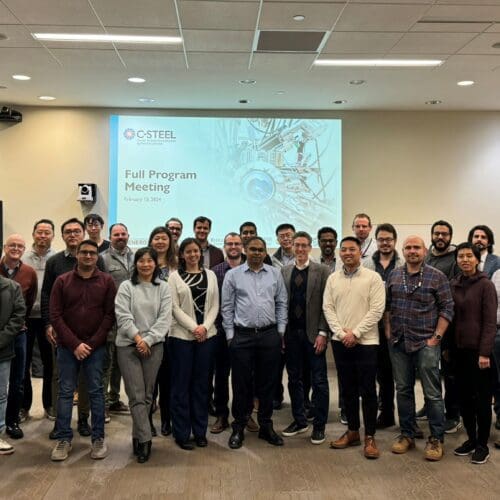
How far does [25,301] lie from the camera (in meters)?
3.96

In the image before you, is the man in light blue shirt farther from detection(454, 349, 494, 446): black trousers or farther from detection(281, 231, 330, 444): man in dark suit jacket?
detection(454, 349, 494, 446): black trousers

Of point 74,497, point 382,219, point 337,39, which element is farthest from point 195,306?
point 382,219

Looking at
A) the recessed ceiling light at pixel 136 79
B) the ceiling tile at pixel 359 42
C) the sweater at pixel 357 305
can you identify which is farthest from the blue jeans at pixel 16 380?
the ceiling tile at pixel 359 42

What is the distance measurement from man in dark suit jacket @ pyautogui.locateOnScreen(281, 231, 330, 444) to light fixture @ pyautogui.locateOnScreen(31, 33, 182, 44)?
8.14 ft

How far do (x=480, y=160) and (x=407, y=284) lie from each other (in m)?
5.29

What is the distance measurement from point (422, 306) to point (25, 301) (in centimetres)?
292

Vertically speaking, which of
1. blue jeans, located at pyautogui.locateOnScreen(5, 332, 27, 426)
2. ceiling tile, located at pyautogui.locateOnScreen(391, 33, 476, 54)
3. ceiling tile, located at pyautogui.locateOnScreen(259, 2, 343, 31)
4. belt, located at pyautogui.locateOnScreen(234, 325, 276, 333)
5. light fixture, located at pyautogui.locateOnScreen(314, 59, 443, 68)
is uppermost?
light fixture, located at pyautogui.locateOnScreen(314, 59, 443, 68)

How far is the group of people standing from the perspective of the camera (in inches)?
140

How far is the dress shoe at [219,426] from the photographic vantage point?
Answer: 4076mm

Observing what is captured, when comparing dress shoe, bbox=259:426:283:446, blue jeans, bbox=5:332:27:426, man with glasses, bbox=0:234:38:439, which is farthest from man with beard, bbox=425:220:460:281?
blue jeans, bbox=5:332:27:426

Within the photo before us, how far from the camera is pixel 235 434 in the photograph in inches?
150

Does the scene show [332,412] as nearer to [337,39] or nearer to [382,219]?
[337,39]

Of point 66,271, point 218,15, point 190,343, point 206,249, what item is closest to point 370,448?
point 190,343

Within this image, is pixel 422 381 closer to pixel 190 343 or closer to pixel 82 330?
pixel 190 343
